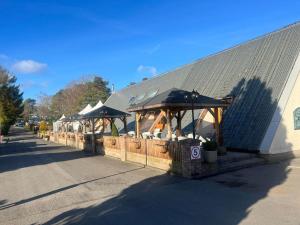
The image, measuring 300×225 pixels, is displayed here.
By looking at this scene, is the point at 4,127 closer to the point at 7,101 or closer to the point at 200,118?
the point at 7,101

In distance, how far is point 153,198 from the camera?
Result: 9.77 metres

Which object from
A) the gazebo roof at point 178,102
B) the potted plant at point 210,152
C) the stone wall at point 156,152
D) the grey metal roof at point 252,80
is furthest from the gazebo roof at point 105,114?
the potted plant at point 210,152

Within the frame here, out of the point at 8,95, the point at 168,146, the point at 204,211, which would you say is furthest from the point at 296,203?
the point at 8,95

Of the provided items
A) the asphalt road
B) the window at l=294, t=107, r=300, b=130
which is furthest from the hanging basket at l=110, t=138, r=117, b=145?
the window at l=294, t=107, r=300, b=130

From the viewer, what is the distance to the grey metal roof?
16.1 m

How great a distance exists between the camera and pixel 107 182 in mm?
12695

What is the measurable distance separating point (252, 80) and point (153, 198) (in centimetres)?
1054

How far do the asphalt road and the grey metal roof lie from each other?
2459mm

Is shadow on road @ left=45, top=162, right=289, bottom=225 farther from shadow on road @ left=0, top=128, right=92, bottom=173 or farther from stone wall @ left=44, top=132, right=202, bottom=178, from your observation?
shadow on road @ left=0, top=128, right=92, bottom=173

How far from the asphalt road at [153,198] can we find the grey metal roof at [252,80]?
2.46 m

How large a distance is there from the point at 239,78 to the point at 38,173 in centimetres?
1119

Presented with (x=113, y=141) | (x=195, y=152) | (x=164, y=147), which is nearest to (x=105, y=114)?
(x=113, y=141)

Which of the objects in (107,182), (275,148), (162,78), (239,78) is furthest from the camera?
(162,78)

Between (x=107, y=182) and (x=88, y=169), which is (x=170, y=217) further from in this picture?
(x=88, y=169)
